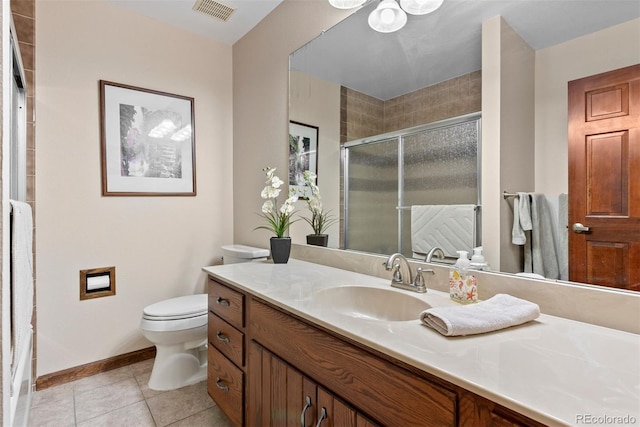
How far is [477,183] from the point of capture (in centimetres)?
119

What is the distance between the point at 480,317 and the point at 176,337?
1.77m

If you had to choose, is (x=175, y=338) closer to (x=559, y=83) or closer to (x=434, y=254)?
(x=434, y=254)

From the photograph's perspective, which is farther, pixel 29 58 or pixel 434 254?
pixel 29 58

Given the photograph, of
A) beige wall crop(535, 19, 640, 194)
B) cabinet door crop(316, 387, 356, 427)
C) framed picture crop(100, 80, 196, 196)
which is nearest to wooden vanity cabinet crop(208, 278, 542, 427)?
cabinet door crop(316, 387, 356, 427)

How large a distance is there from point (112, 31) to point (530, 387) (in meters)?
2.92

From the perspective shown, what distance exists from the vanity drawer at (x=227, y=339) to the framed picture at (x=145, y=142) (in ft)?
4.03

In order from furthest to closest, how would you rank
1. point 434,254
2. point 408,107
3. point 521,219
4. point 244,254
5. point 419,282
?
point 244,254 → point 408,107 → point 434,254 → point 419,282 → point 521,219

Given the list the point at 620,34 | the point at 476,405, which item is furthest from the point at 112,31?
the point at 476,405

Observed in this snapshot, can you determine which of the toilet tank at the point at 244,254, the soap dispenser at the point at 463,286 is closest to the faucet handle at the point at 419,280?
Result: the soap dispenser at the point at 463,286

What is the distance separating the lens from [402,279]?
1.33 meters

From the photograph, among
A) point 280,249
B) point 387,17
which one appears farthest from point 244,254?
point 387,17

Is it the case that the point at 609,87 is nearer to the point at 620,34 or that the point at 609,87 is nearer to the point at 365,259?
the point at 620,34

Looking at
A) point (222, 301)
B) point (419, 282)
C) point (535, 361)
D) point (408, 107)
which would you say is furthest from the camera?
point (222, 301)

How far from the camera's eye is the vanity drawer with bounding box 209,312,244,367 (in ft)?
4.66
